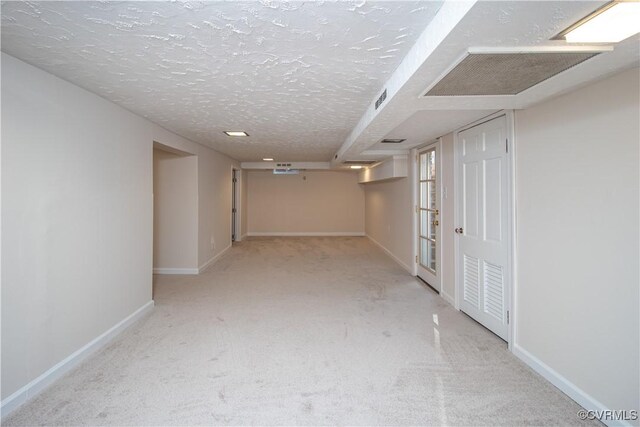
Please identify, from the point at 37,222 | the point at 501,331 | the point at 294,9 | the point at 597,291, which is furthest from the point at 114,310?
the point at 597,291

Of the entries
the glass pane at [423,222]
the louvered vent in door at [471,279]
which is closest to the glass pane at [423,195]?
the glass pane at [423,222]

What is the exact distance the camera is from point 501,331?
286cm

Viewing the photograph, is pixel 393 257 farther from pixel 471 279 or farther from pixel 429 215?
pixel 471 279

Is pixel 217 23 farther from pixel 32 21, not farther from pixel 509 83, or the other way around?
A: pixel 509 83

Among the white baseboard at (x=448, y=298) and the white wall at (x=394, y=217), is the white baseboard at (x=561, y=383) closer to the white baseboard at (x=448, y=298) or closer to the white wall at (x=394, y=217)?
the white baseboard at (x=448, y=298)

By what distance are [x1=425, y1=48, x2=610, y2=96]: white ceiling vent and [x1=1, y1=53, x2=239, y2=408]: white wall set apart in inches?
100

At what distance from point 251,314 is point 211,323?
1.43 feet

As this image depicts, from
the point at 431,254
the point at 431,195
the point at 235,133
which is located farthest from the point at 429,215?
the point at 235,133

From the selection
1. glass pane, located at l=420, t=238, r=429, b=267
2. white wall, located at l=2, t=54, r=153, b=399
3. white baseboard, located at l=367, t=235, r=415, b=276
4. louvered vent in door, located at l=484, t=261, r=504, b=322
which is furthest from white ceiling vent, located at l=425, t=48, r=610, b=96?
white baseboard, located at l=367, t=235, r=415, b=276

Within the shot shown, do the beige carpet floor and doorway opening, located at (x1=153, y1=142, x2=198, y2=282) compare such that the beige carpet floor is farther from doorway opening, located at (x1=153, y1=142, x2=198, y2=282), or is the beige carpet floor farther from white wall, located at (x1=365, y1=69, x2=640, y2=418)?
doorway opening, located at (x1=153, y1=142, x2=198, y2=282)

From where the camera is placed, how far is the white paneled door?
2.80m

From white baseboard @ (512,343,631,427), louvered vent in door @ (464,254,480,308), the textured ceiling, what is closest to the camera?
the textured ceiling

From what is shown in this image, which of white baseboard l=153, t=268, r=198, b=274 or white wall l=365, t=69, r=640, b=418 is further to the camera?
white baseboard l=153, t=268, r=198, b=274

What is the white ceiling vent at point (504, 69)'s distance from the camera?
1.52 metres
